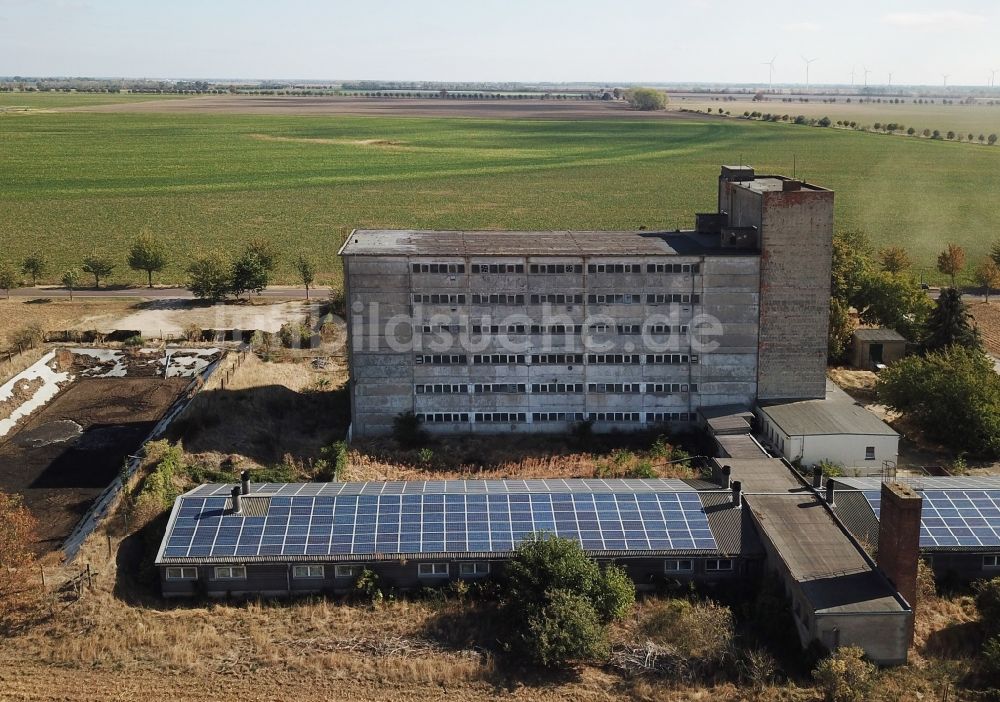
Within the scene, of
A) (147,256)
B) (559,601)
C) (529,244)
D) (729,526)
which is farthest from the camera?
(147,256)

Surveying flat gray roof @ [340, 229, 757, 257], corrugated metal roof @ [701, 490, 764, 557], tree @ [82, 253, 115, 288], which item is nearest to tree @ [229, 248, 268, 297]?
tree @ [82, 253, 115, 288]

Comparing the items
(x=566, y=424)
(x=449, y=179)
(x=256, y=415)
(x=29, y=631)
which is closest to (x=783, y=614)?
(x=566, y=424)

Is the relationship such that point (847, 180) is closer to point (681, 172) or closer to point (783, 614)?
point (681, 172)

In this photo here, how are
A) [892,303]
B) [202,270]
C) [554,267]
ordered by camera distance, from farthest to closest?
1. [202,270]
2. [892,303]
3. [554,267]

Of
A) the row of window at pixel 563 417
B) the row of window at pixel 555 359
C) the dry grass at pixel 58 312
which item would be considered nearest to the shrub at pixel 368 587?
the row of window at pixel 563 417

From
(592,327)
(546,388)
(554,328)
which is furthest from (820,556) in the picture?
(554,328)

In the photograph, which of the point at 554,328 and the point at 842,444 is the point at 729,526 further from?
the point at 554,328

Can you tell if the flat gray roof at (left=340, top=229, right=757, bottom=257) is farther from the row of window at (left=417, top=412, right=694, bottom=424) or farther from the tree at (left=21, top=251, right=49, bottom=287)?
the tree at (left=21, top=251, right=49, bottom=287)
